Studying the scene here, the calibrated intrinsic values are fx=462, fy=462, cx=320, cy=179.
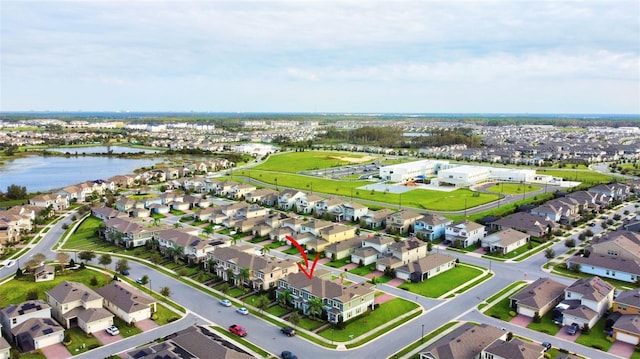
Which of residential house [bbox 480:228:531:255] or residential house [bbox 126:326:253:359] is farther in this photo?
residential house [bbox 480:228:531:255]

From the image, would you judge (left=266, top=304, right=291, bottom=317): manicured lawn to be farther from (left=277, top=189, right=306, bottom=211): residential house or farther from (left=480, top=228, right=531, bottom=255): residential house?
(left=277, top=189, right=306, bottom=211): residential house

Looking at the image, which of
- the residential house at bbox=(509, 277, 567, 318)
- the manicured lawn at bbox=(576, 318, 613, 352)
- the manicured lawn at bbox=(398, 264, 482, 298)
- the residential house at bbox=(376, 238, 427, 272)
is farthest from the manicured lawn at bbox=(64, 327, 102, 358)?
the manicured lawn at bbox=(576, 318, 613, 352)

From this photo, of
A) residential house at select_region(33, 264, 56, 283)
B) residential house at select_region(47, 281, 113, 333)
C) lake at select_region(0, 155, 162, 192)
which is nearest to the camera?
residential house at select_region(47, 281, 113, 333)

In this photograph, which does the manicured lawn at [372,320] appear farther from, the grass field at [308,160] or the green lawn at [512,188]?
the grass field at [308,160]

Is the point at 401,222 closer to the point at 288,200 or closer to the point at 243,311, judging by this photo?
the point at 288,200

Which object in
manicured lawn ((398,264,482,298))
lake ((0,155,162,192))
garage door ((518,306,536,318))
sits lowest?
lake ((0,155,162,192))

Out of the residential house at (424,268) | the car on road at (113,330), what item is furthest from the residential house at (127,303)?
the residential house at (424,268)
